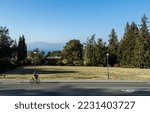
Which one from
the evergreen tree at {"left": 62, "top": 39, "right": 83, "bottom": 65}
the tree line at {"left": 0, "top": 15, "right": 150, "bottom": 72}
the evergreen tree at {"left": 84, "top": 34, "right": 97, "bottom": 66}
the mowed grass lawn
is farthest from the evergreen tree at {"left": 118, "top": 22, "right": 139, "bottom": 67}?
the mowed grass lawn

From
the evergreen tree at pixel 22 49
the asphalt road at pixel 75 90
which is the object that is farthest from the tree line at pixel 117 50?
the asphalt road at pixel 75 90

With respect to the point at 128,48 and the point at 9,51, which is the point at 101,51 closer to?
the point at 128,48

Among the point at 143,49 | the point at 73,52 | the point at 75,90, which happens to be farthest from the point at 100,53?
the point at 75,90

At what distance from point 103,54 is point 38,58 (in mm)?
17118

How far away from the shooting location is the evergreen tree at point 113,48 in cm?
8888

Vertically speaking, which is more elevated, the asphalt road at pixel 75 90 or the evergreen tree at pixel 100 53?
the evergreen tree at pixel 100 53

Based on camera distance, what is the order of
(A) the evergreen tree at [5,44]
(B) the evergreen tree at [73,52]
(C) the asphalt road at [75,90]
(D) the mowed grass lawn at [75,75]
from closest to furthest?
(C) the asphalt road at [75,90]
(D) the mowed grass lawn at [75,75]
(A) the evergreen tree at [5,44]
(B) the evergreen tree at [73,52]

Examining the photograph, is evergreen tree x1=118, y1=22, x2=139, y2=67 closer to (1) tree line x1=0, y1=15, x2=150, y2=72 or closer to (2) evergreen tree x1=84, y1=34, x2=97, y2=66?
(1) tree line x1=0, y1=15, x2=150, y2=72

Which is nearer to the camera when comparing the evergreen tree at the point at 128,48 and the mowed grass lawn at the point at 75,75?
the mowed grass lawn at the point at 75,75

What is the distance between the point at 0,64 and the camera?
194ft

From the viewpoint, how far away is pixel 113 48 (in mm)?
91250

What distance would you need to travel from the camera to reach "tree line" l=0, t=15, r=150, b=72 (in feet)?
262

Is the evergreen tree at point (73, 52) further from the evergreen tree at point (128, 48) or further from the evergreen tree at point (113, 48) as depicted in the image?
the evergreen tree at point (128, 48)

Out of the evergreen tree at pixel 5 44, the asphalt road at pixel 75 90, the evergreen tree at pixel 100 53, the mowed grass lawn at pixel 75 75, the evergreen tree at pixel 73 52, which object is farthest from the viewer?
the evergreen tree at pixel 73 52
